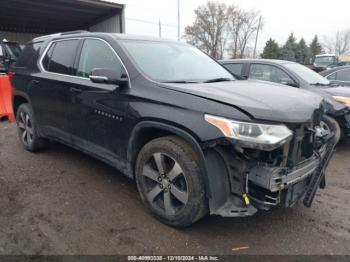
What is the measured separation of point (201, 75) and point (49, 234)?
86.8 inches

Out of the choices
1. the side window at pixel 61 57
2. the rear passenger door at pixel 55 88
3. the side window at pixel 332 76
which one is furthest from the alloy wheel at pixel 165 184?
the side window at pixel 332 76

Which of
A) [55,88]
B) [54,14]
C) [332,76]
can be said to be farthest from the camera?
[54,14]

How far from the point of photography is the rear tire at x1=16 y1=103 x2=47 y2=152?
4594mm

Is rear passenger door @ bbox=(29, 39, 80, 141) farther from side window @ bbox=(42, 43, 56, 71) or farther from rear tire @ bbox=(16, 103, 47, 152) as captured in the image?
rear tire @ bbox=(16, 103, 47, 152)

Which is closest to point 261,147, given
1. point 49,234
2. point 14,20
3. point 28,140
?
point 49,234

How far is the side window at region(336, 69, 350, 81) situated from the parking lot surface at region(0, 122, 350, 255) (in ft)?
14.7

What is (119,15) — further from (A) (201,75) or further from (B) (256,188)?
(B) (256,188)

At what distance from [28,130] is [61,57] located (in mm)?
1489

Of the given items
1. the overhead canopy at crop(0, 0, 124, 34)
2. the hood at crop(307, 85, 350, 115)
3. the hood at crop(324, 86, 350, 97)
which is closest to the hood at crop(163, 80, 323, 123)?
the hood at crop(307, 85, 350, 115)

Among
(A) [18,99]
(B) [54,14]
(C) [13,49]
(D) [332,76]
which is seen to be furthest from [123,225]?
(B) [54,14]

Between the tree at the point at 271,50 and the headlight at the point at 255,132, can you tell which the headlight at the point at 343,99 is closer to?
the headlight at the point at 255,132

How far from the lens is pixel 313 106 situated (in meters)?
2.69

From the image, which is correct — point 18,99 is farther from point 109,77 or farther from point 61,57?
point 109,77

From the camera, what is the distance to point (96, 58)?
A: 3.46 metres
